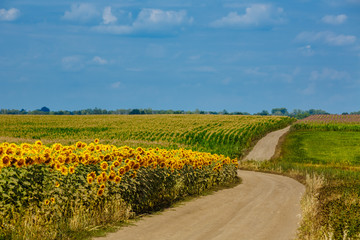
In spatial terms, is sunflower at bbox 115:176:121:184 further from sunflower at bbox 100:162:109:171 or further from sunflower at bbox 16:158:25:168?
sunflower at bbox 16:158:25:168

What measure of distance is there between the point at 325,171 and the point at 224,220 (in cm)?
2072

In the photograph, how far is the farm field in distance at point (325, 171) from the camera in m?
11.0

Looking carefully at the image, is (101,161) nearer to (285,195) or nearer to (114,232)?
(114,232)

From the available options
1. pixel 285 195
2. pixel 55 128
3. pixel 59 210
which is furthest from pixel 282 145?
pixel 59 210

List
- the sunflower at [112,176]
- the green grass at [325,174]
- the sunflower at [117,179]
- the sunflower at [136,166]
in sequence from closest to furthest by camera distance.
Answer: the green grass at [325,174] → the sunflower at [112,176] → the sunflower at [117,179] → the sunflower at [136,166]

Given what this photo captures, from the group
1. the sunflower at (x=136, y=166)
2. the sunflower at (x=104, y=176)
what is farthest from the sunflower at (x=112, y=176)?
the sunflower at (x=136, y=166)

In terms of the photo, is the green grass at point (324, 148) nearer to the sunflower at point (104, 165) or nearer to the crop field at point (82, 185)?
the crop field at point (82, 185)

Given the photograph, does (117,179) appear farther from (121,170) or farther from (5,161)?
(5,161)

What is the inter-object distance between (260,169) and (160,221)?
89.9ft

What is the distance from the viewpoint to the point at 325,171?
31.8 m

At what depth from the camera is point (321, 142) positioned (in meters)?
60.3

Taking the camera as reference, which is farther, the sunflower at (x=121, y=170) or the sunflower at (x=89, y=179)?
the sunflower at (x=121, y=170)

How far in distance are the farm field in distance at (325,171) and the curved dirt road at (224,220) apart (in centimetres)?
80

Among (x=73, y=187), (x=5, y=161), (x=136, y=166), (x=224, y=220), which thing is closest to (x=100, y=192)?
(x=73, y=187)
